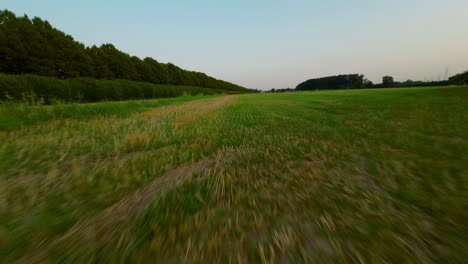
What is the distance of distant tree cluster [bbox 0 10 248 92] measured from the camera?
23.9m

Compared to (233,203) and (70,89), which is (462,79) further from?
(70,89)

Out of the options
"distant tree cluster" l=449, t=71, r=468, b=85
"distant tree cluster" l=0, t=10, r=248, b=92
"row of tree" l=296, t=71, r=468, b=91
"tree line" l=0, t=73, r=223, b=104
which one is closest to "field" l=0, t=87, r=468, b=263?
"tree line" l=0, t=73, r=223, b=104

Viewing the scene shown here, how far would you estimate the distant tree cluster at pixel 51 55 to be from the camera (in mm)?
23906

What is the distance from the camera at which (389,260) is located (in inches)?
37.5

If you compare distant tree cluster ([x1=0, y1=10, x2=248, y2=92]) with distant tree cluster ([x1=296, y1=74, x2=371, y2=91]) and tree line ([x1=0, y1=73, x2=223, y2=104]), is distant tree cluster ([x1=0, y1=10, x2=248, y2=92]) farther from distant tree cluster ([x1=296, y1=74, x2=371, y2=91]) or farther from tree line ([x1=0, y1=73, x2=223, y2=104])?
distant tree cluster ([x1=296, y1=74, x2=371, y2=91])

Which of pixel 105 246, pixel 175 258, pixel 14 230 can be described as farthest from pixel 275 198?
pixel 14 230

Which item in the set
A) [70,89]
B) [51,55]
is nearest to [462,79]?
[70,89]

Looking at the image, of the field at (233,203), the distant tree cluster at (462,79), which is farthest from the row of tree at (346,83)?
the field at (233,203)

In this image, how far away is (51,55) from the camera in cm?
2667

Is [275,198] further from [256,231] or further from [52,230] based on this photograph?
[52,230]

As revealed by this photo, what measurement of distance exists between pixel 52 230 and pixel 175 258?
2.61ft

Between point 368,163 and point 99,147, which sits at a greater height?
point 99,147

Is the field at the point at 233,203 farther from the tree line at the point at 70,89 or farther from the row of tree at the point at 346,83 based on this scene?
the row of tree at the point at 346,83

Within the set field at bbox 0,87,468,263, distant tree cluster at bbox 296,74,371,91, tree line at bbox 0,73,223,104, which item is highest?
distant tree cluster at bbox 296,74,371,91
